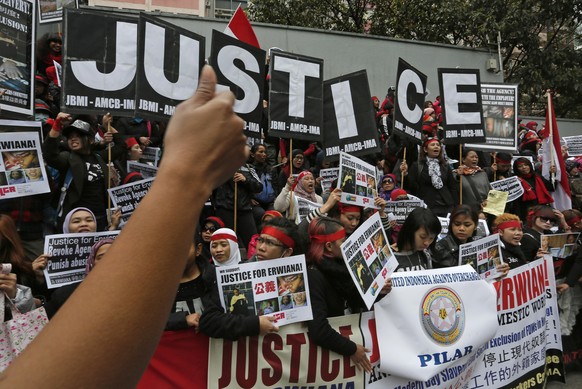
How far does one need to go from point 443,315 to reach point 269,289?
4.47ft

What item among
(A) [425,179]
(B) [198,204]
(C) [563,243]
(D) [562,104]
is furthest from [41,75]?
(D) [562,104]

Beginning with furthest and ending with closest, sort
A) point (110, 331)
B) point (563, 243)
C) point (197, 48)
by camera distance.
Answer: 1. point (563, 243)
2. point (197, 48)
3. point (110, 331)

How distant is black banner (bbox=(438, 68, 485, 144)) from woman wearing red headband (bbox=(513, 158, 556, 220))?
7.59 feet

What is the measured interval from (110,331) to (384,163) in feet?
27.7

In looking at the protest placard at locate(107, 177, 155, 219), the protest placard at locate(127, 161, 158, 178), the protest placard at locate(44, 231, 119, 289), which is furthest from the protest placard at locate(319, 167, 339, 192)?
the protest placard at locate(44, 231, 119, 289)

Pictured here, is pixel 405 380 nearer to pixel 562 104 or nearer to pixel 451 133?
pixel 451 133

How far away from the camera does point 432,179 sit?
806cm

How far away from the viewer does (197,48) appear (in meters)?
5.38

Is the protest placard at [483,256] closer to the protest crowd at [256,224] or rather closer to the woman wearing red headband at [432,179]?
the protest crowd at [256,224]

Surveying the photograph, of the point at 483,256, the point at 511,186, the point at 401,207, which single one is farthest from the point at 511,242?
the point at 511,186

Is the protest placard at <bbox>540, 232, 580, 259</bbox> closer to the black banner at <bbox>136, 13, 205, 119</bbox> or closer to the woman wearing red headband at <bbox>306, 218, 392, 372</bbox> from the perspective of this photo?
the woman wearing red headband at <bbox>306, 218, 392, 372</bbox>

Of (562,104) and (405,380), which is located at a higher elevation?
(562,104)

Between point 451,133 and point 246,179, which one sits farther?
point 451,133

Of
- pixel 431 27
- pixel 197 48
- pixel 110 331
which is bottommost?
pixel 110 331
